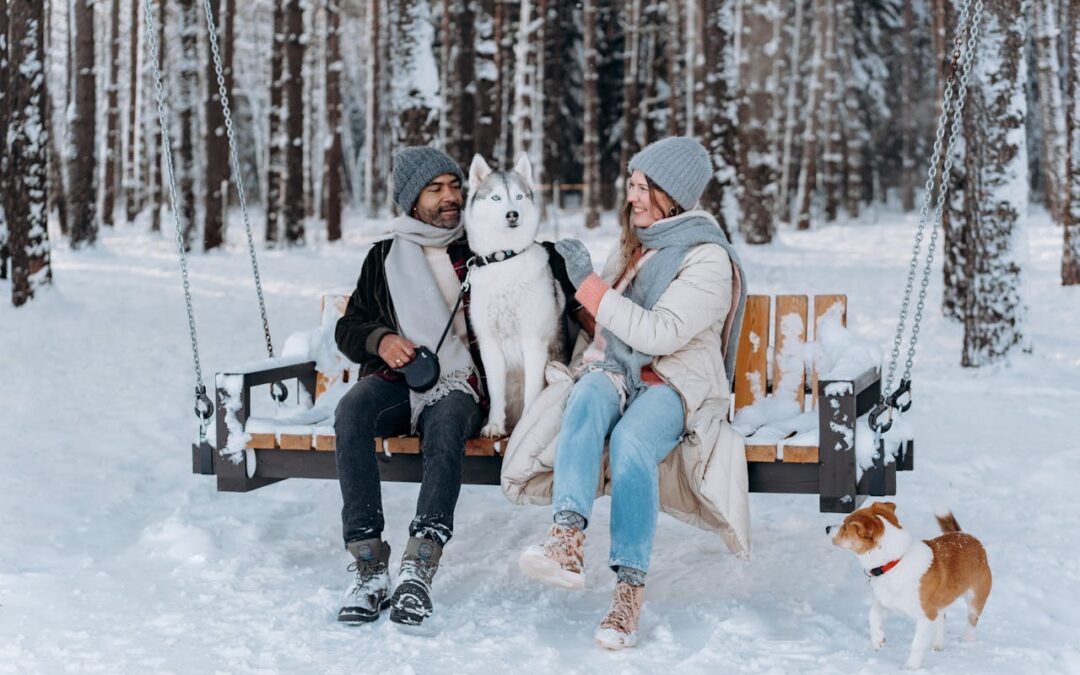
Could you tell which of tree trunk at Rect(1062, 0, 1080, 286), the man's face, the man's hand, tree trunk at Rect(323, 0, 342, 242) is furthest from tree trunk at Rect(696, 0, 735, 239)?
the man's hand

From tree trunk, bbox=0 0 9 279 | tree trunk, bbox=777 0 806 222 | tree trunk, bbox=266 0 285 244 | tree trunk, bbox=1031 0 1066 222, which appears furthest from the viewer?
tree trunk, bbox=777 0 806 222

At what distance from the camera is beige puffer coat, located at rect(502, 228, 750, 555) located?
3736 millimetres

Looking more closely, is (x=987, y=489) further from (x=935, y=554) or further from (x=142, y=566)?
(x=142, y=566)

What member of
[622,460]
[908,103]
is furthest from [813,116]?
[622,460]

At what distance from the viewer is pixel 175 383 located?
7.77m

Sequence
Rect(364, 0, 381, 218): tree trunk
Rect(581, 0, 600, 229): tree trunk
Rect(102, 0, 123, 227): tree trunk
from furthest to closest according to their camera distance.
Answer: Rect(102, 0, 123, 227): tree trunk → Rect(364, 0, 381, 218): tree trunk → Rect(581, 0, 600, 229): tree trunk

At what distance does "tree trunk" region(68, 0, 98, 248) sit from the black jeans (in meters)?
12.8

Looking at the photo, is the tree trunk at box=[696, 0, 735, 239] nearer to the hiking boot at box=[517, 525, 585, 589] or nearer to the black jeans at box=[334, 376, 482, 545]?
the black jeans at box=[334, 376, 482, 545]

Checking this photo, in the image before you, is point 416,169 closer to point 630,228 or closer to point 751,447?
point 630,228

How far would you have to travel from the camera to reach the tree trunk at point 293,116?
1680cm

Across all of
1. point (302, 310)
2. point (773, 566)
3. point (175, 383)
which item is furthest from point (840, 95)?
point (773, 566)

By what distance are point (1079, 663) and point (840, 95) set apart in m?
26.9

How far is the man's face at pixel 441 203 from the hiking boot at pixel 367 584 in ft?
4.21

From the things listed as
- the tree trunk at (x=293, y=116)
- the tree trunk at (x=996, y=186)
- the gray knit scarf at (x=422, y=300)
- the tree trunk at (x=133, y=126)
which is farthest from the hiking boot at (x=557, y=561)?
the tree trunk at (x=133, y=126)
